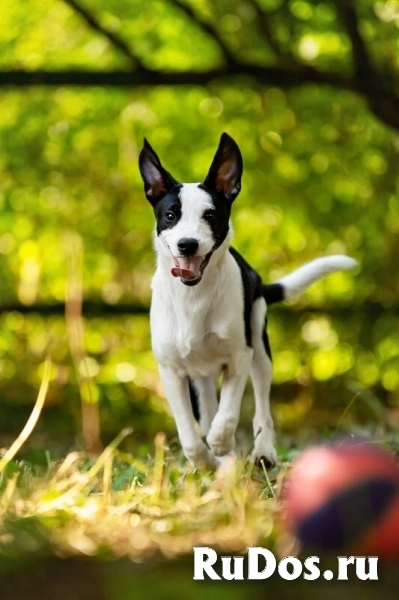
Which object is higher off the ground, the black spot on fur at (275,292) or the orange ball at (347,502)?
the orange ball at (347,502)

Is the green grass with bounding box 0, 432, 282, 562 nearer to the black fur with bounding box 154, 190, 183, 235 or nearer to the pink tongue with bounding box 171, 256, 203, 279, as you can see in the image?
the pink tongue with bounding box 171, 256, 203, 279

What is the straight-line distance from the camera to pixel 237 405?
2750 millimetres

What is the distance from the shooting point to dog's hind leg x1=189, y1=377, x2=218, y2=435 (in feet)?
10.3

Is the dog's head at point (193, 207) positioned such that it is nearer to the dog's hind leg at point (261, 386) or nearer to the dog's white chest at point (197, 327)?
the dog's white chest at point (197, 327)

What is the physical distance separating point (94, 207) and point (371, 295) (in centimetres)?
158

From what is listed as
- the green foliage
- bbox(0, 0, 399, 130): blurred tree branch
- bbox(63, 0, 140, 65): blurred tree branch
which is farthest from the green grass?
the green foliage

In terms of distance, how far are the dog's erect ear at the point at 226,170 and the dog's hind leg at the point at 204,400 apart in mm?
727

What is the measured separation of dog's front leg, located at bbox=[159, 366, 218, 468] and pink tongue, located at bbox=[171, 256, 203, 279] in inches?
15.8

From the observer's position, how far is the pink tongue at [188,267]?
2463 millimetres

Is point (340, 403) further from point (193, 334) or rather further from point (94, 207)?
point (193, 334)

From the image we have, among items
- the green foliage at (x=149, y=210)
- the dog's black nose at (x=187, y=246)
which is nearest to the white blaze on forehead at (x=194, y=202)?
the dog's black nose at (x=187, y=246)

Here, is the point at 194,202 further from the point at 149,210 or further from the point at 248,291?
the point at 149,210

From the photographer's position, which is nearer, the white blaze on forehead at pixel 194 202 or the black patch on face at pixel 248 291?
the white blaze on forehead at pixel 194 202

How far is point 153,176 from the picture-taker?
2.63 m
